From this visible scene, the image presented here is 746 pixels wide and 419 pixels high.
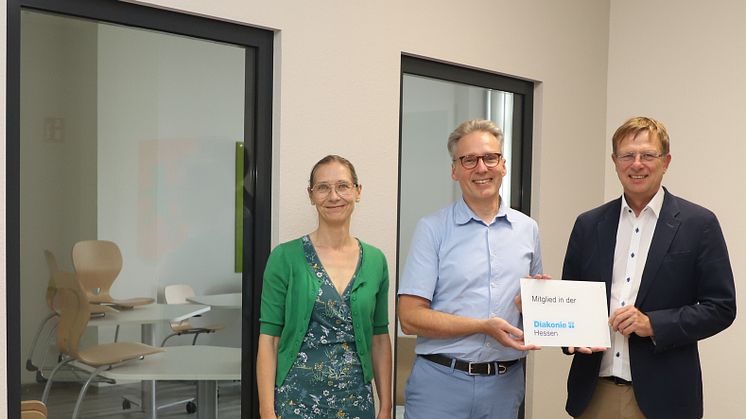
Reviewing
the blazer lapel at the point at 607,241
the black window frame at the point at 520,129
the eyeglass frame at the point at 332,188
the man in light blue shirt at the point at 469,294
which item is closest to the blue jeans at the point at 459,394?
the man in light blue shirt at the point at 469,294

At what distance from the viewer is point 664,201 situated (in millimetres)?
2541

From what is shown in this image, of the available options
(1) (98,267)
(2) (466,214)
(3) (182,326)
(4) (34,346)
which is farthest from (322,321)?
(4) (34,346)

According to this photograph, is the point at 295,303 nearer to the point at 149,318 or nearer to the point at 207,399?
the point at 149,318

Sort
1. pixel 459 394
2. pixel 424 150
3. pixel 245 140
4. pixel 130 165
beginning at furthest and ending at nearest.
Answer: pixel 424 150 → pixel 245 140 → pixel 130 165 → pixel 459 394

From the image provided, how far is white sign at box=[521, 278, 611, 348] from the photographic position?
245 centimetres

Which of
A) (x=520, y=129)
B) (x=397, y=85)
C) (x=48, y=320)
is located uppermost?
(x=397, y=85)

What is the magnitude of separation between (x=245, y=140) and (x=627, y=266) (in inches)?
57.9

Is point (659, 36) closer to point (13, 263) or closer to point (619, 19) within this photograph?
point (619, 19)

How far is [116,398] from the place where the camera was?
278cm

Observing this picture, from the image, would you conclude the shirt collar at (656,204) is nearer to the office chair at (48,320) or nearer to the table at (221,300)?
the table at (221,300)

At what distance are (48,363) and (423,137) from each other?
1.94 meters

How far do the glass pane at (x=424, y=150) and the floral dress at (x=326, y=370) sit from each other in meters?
1.09

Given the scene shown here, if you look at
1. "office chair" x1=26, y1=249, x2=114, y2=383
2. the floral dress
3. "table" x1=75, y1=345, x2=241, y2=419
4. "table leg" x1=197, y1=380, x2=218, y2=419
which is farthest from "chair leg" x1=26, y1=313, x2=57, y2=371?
the floral dress

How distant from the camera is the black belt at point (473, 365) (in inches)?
96.7
